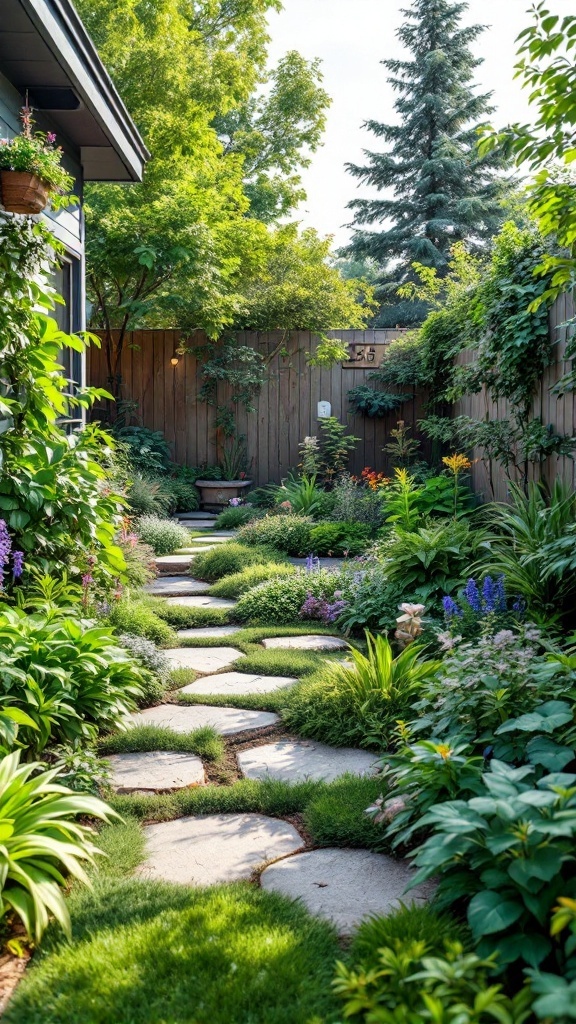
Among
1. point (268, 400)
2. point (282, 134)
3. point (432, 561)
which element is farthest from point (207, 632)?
point (282, 134)

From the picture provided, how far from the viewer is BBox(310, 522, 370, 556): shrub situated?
21.5ft

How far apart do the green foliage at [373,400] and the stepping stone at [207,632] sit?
18.0 feet

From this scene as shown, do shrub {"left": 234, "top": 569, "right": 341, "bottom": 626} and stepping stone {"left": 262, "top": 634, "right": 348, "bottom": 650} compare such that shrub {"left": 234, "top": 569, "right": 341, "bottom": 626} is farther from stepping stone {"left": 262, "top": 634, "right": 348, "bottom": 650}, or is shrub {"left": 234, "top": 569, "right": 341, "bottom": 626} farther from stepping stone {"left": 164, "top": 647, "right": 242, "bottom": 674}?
stepping stone {"left": 164, "top": 647, "right": 242, "bottom": 674}

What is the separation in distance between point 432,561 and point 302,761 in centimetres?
186

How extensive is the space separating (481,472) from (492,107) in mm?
14930

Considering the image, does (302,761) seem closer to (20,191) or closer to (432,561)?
(432,561)

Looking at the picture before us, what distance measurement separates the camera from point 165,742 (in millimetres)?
2867

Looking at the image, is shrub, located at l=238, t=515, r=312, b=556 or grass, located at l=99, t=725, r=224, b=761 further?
shrub, located at l=238, t=515, r=312, b=556

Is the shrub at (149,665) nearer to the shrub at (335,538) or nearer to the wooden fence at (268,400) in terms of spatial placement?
the shrub at (335,538)

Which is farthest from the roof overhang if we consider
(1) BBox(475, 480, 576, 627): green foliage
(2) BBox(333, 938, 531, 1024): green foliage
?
(2) BBox(333, 938, 531, 1024): green foliage

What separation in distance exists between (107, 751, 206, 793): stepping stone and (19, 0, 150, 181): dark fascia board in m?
3.09

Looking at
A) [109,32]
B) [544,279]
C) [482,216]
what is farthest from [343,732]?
[482,216]

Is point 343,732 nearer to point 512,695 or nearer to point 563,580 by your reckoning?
point 512,695

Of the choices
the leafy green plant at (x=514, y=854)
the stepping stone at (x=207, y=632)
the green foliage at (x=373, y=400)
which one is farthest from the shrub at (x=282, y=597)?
the green foliage at (x=373, y=400)
